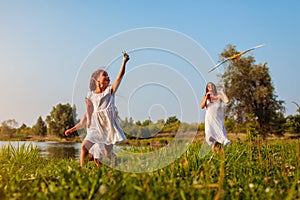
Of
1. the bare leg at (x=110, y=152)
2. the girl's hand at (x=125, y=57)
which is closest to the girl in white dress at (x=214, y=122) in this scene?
the bare leg at (x=110, y=152)

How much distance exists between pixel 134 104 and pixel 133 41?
1083 millimetres

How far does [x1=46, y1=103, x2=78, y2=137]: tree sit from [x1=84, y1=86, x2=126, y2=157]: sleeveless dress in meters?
21.8

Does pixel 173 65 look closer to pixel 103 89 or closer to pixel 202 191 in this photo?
pixel 103 89

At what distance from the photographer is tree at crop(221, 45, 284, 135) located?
26.6 m

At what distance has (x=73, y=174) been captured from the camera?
3.56m

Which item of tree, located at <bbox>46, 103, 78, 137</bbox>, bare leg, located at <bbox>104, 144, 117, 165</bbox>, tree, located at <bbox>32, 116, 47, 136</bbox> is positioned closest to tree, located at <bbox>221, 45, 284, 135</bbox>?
tree, located at <bbox>46, 103, 78, 137</bbox>

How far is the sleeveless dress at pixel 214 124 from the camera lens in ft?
26.5

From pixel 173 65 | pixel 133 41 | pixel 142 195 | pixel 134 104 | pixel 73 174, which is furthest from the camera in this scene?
pixel 134 104

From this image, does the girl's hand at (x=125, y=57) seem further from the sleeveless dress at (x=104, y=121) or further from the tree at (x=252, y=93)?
the tree at (x=252, y=93)

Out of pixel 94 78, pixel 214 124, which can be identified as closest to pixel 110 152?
pixel 94 78

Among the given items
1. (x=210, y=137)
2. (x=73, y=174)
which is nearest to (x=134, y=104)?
(x=73, y=174)

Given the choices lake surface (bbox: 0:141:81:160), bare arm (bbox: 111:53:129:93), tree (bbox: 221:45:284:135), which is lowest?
lake surface (bbox: 0:141:81:160)

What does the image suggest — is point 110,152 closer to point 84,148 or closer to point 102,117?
point 84,148

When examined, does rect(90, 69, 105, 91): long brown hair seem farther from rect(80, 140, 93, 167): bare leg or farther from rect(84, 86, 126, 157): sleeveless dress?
rect(80, 140, 93, 167): bare leg
